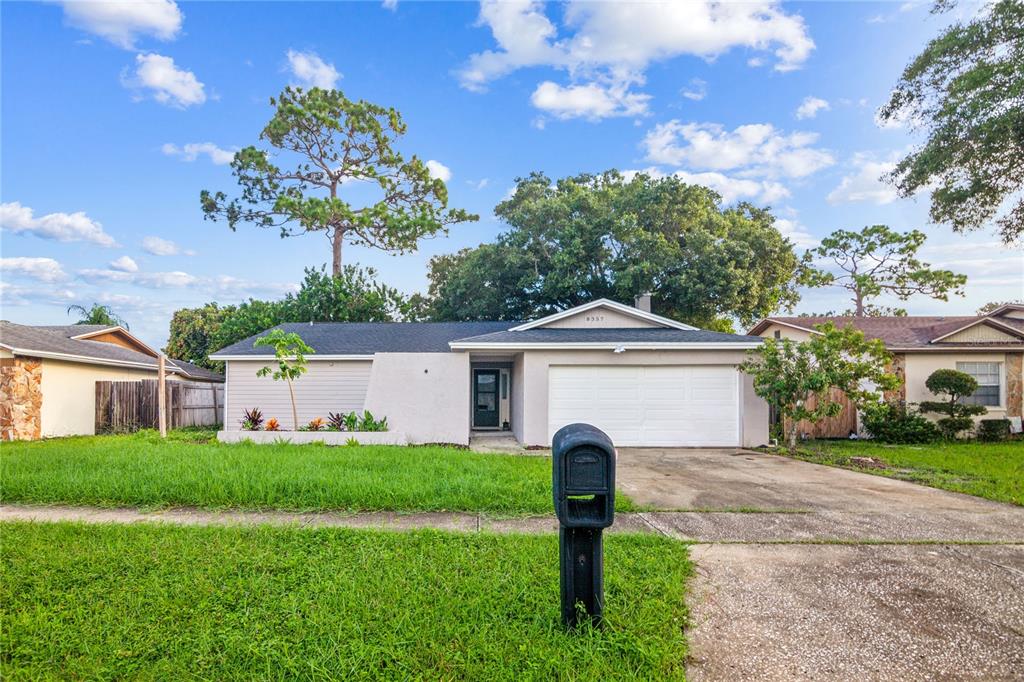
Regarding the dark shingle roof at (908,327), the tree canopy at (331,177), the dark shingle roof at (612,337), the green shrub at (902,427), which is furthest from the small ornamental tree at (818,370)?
the tree canopy at (331,177)

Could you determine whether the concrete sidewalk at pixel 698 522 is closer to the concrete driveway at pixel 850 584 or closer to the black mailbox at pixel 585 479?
the concrete driveway at pixel 850 584

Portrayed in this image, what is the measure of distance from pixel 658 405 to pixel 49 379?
14.8m

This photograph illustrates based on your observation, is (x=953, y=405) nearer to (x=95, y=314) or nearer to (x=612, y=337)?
(x=612, y=337)

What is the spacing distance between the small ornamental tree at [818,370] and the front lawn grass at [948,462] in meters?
1.06

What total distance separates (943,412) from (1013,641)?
40.8 feet

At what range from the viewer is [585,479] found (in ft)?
8.63

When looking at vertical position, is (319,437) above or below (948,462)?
above

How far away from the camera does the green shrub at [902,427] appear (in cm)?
1218

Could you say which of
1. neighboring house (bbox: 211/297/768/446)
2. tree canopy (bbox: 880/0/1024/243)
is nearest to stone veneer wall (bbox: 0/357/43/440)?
neighboring house (bbox: 211/297/768/446)

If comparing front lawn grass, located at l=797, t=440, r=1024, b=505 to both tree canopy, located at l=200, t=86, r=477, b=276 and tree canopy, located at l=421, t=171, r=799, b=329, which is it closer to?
tree canopy, located at l=421, t=171, r=799, b=329

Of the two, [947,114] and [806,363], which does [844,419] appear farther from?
[947,114]

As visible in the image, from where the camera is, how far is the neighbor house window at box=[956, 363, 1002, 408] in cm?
1304

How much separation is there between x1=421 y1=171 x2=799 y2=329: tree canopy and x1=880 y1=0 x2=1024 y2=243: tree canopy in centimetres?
779

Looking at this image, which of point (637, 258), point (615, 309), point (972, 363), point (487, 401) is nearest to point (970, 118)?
point (972, 363)
